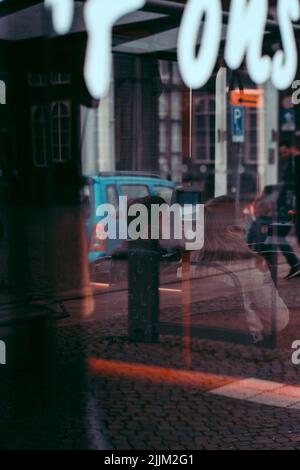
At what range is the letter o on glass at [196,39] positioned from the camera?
506 centimetres

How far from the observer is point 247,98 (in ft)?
18.9

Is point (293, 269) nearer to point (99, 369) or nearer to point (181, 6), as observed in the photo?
point (99, 369)

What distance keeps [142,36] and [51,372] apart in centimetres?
213

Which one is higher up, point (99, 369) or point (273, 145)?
point (273, 145)

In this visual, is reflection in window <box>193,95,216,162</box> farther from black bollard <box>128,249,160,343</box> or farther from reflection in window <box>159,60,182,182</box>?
black bollard <box>128,249,160,343</box>

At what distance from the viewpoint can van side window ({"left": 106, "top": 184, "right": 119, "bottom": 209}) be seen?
16.2 feet

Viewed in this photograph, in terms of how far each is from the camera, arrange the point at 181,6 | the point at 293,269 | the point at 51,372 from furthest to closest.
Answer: the point at 293,269 → the point at 51,372 → the point at 181,6

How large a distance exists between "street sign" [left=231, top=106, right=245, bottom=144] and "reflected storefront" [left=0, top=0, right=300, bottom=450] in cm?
2

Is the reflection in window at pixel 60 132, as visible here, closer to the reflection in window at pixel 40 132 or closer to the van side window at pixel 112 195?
the reflection in window at pixel 40 132

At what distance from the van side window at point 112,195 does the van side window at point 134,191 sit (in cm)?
6

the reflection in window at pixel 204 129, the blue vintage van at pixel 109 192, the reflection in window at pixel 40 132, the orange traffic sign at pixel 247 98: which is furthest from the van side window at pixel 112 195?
the orange traffic sign at pixel 247 98

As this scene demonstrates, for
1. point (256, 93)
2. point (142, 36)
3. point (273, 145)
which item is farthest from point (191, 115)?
point (273, 145)

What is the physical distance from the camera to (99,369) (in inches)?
217

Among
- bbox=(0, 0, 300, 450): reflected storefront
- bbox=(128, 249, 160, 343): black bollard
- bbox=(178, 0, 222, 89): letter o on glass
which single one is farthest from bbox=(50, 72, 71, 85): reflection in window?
bbox=(128, 249, 160, 343): black bollard
